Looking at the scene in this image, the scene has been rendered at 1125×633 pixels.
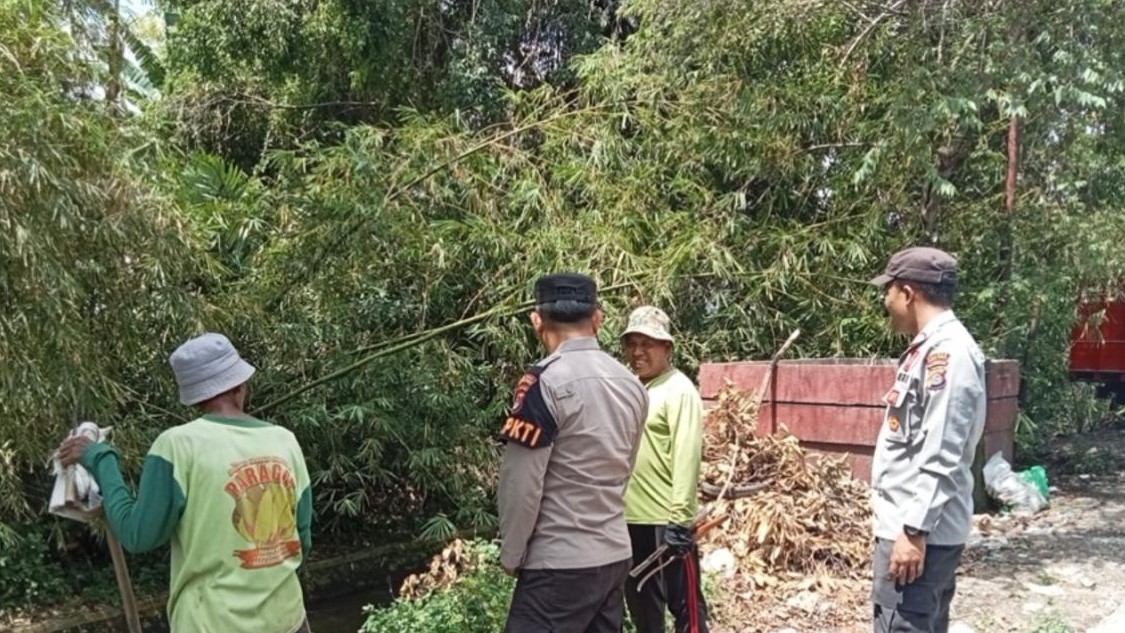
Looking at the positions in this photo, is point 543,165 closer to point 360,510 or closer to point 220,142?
point 360,510

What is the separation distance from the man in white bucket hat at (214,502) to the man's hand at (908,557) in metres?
1.48

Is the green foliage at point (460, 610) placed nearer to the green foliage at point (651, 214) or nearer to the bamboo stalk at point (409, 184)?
the green foliage at point (651, 214)

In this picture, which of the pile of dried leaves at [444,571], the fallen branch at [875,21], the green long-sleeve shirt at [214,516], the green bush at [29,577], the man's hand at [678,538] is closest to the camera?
the green long-sleeve shirt at [214,516]

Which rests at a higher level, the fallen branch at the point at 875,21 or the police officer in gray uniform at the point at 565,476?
the fallen branch at the point at 875,21

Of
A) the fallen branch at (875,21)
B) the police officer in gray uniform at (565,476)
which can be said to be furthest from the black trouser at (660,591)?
the fallen branch at (875,21)

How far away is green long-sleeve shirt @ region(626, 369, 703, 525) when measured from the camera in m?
3.33

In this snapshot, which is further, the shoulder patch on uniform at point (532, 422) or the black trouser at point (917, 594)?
the black trouser at point (917, 594)

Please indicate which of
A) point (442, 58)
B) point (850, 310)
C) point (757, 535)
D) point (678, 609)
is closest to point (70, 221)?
point (678, 609)

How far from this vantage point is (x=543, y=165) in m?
7.61

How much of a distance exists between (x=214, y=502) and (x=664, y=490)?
168 centimetres

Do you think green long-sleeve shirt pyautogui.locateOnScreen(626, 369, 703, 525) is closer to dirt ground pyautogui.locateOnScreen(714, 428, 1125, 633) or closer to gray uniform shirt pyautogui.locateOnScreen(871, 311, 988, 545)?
gray uniform shirt pyautogui.locateOnScreen(871, 311, 988, 545)

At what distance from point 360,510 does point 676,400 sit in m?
4.60

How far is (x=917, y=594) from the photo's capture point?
2586 millimetres

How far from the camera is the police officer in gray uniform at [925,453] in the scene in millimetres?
2543
